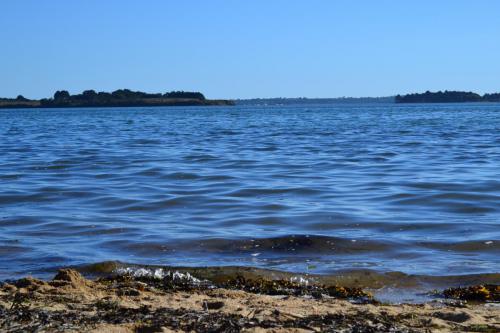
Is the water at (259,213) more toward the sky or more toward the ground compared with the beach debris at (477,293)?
more toward the ground

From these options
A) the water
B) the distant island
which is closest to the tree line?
the distant island

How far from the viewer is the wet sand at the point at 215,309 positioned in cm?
549

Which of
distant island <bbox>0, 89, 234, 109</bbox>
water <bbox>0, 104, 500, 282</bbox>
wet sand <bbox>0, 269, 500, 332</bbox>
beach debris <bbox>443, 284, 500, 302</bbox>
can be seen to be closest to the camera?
wet sand <bbox>0, 269, 500, 332</bbox>

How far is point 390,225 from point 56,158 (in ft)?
46.8

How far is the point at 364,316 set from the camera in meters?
5.85

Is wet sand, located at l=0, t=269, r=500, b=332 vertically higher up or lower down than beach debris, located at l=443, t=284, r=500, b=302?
higher up

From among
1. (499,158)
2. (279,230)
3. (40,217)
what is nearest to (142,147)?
(499,158)

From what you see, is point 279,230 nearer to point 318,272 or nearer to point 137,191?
point 318,272

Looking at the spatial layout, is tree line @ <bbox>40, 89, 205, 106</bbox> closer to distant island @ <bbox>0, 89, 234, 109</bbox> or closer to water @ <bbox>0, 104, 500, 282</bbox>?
distant island @ <bbox>0, 89, 234, 109</bbox>

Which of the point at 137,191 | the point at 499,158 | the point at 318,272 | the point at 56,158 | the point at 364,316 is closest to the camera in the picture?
the point at 364,316

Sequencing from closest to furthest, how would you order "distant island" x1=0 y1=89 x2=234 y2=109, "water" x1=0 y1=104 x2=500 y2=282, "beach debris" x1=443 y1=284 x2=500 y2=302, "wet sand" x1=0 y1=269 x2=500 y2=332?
"wet sand" x1=0 y1=269 x2=500 y2=332, "beach debris" x1=443 y1=284 x2=500 y2=302, "water" x1=0 y1=104 x2=500 y2=282, "distant island" x1=0 y1=89 x2=234 y2=109

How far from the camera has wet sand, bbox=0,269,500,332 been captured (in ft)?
18.0

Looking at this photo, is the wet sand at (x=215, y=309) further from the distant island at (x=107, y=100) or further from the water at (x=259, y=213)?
the distant island at (x=107, y=100)

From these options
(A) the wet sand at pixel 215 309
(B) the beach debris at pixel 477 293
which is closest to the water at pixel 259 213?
(B) the beach debris at pixel 477 293
